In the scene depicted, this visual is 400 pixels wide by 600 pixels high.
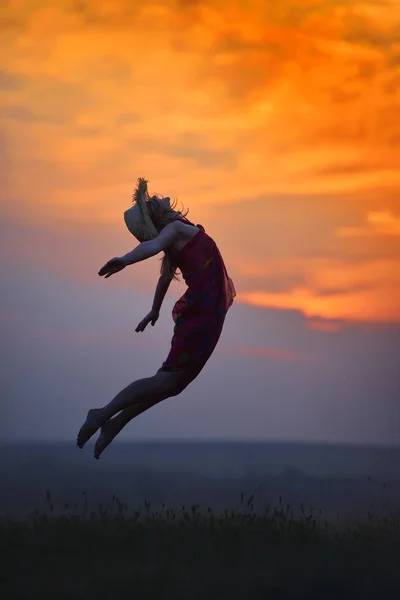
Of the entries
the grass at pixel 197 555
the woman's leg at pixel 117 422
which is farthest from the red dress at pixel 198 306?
the grass at pixel 197 555

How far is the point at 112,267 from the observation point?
882cm

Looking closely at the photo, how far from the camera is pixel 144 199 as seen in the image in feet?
32.1

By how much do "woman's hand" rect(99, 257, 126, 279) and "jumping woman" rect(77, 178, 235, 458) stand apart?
0.48m

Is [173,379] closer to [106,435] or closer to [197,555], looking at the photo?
[106,435]

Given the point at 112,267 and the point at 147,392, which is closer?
the point at 112,267

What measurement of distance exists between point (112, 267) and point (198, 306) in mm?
1006

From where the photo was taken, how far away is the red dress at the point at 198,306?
31.1ft

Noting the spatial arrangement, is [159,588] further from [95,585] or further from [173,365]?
[173,365]

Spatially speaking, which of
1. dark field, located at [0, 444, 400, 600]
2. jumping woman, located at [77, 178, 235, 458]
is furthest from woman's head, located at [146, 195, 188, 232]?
dark field, located at [0, 444, 400, 600]

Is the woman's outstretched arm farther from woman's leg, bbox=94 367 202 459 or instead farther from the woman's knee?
woman's leg, bbox=94 367 202 459

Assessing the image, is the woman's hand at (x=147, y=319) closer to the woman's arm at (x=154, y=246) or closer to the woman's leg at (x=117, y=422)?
the woman's leg at (x=117, y=422)

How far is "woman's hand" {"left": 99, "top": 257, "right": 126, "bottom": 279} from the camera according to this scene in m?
8.78

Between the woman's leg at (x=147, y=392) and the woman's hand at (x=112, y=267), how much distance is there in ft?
3.91

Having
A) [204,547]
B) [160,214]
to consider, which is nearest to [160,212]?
[160,214]
